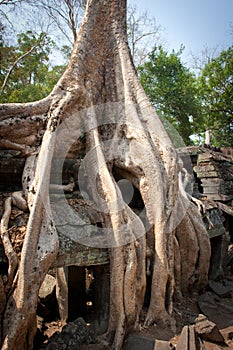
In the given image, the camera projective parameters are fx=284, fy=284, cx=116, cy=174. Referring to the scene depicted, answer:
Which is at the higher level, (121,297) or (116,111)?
(116,111)

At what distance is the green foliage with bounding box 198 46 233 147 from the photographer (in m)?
10.7

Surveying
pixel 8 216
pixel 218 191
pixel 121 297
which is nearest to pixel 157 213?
pixel 121 297

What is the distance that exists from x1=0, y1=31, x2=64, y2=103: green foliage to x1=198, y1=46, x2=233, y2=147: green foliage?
19.6 feet

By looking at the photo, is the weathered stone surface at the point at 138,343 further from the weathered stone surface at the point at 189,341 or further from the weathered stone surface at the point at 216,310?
the weathered stone surface at the point at 216,310

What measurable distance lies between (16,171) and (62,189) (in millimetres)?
511

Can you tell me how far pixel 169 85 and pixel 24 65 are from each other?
5.45m

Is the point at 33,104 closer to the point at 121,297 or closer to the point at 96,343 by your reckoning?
the point at 121,297

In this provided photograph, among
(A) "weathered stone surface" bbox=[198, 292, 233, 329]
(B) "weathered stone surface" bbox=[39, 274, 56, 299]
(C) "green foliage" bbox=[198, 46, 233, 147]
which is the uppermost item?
(C) "green foliage" bbox=[198, 46, 233, 147]

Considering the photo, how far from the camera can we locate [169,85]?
10992mm

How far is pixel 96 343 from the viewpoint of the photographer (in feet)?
8.11

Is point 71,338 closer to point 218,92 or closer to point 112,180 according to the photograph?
point 112,180

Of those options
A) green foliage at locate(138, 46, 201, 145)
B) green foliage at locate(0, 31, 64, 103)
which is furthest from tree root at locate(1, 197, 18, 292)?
green foliage at locate(138, 46, 201, 145)

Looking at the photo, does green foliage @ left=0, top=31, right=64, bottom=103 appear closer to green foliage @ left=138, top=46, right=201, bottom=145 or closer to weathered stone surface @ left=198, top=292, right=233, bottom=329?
green foliage @ left=138, top=46, right=201, bottom=145

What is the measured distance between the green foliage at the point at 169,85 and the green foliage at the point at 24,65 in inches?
147
